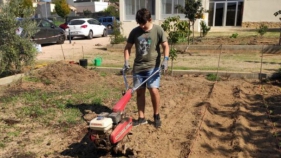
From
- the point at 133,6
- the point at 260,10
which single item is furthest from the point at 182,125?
the point at 260,10

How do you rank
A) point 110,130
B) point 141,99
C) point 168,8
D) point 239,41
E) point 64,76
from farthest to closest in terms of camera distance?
point 168,8
point 239,41
point 64,76
point 141,99
point 110,130

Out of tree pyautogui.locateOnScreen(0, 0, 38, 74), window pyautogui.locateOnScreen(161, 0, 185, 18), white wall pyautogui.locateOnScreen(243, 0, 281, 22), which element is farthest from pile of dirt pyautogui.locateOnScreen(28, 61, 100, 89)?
white wall pyautogui.locateOnScreen(243, 0, 281, 22)

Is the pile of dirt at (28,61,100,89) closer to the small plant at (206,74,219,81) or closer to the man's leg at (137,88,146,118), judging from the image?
the man's leg at (137,88,146,118)

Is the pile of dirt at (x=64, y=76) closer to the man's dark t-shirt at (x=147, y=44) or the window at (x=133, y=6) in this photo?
the man's dark t-shirt at (x=147, y=44)

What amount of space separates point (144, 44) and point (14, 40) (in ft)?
15.2

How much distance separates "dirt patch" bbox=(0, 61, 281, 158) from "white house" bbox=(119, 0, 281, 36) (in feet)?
46.7

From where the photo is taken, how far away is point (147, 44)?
13.3ft

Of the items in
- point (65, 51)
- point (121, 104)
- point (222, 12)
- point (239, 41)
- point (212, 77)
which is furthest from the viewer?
point (222, 12)

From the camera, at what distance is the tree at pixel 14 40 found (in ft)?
23.1

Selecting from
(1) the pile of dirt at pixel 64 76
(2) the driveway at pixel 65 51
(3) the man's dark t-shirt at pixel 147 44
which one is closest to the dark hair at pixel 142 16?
(3) the man's dark t-shirt at pixel 147 44

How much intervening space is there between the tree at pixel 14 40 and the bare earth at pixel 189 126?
934 millimetres

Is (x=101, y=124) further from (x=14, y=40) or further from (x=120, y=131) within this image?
(x=14, y=40)

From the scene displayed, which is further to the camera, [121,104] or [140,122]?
[140,122]

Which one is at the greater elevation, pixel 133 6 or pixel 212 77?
pixel 133 6
